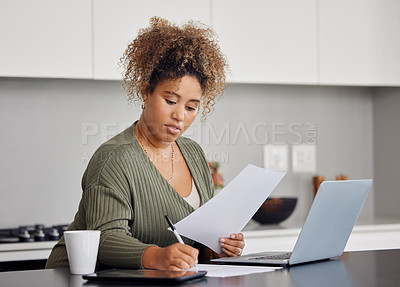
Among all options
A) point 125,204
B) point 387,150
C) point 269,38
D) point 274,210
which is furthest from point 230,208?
point 387,150

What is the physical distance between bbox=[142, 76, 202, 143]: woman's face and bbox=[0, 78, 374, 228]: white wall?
5.05ft

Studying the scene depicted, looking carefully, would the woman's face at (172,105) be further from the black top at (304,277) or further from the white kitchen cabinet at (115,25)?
the white kitchen cabinet at (115,25)

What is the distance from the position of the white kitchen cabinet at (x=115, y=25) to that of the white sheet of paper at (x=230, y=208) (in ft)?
4.89

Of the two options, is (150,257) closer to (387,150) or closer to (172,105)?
(172,105)

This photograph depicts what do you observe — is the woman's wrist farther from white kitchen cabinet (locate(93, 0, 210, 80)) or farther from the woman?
white kitchen cabinet (locate(93, 0, 210, 80))

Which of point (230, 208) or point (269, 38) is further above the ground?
point (269, 38)

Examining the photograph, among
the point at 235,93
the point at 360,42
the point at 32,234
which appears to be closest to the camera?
the point at 32,234

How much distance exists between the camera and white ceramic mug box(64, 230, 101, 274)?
49.4 inches

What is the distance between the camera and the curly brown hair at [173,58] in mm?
1624

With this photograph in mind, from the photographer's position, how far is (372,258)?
1.48 metres

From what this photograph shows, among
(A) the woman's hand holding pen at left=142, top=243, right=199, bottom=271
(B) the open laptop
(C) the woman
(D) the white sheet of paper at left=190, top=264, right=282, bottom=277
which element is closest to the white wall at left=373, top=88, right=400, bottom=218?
(C) the woman

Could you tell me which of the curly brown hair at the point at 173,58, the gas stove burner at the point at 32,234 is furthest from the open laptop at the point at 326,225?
the gas stove burner at the point at 32,234

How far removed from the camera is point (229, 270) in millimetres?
1261

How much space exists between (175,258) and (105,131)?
2.03 metres
